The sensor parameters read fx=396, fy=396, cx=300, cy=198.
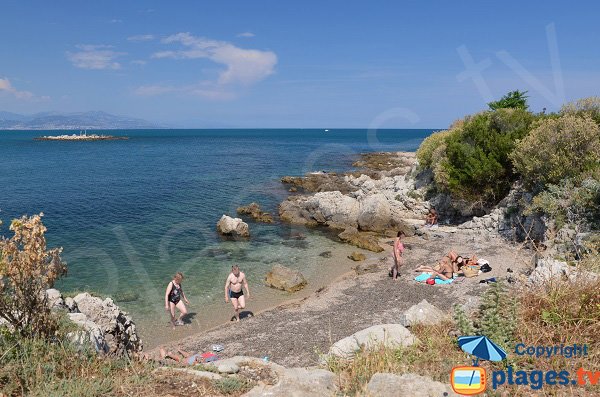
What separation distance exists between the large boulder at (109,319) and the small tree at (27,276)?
3.69 m

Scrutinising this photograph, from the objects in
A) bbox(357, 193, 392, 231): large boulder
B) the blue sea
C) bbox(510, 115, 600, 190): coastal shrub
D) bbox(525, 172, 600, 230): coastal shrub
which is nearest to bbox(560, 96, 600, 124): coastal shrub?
bbox(510, 115, 600, 190): coastal shrub

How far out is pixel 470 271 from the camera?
51.8ft

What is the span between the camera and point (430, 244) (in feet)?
71.2

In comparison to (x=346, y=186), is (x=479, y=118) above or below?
above

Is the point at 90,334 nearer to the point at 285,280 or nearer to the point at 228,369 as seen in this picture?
the point at 228,369

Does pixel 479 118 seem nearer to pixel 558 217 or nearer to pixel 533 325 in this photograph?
pixel 558 217

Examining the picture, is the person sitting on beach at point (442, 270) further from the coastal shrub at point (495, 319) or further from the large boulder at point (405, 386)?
the large boulder at point (405, 386)

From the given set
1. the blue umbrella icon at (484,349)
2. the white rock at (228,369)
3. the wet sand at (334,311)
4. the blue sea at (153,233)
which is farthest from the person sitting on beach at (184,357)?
the blue umbrella icon at (484,349)

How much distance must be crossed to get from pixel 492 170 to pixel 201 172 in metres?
39.7

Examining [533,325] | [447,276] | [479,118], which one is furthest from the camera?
[479,118]

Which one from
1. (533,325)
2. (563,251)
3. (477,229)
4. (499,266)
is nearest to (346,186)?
(477,229)

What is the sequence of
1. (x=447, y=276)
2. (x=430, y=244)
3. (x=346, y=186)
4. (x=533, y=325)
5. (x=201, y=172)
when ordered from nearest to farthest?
1. (x=533, y=325)
2. (x=447, y=276)
3. (x=430, y=244)
4. (x=346, y=186)
5. (x=201, y=172)

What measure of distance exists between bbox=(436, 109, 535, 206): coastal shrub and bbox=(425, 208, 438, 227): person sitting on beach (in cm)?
185

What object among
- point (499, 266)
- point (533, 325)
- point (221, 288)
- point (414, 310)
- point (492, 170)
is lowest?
point (221, 288)
